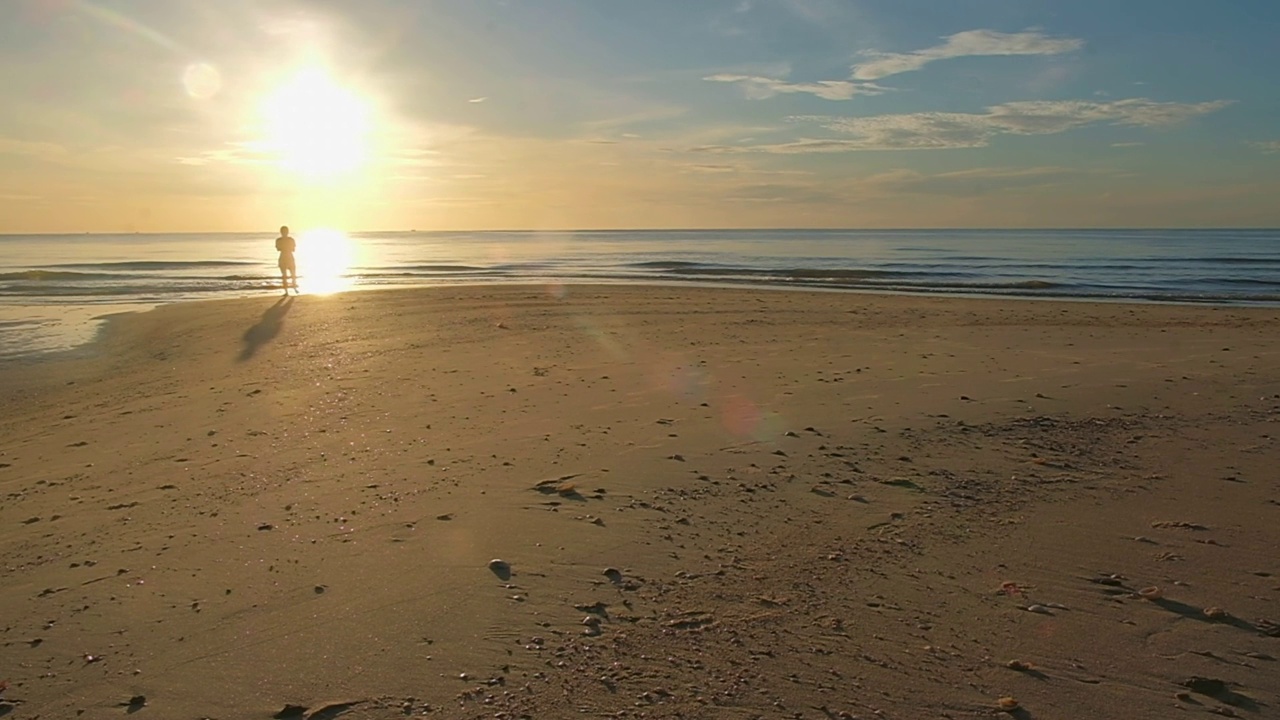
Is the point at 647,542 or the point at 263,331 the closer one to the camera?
the point at 647,542

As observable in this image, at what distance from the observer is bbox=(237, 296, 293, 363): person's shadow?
13.8 metres

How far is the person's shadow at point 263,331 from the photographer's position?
13.8 m

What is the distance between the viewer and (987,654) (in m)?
3.91

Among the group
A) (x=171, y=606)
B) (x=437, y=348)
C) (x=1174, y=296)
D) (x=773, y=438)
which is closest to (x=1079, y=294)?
(x=1174, y=296)

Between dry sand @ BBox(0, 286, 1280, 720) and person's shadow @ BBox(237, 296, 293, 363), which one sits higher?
person's shadow @ BBox(237, 296, 293, 363)

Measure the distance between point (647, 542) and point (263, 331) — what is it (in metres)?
13.0

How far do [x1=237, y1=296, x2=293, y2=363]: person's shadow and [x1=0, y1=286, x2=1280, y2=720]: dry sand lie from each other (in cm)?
251

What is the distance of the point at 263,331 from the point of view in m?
16.2

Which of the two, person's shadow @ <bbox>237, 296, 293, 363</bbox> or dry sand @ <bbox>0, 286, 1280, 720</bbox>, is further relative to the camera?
person's shadow @ <bbox>237, 296, 293, 363</bbox>

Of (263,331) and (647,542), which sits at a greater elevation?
(263,331)

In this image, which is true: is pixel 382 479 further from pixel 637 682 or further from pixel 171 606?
pixel 637 682

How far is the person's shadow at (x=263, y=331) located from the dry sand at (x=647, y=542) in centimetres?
251

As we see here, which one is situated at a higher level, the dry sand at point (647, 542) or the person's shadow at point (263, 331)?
the person's shadow at point (263, 331)

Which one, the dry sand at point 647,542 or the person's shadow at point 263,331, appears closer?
the dry sand at point 647,542
